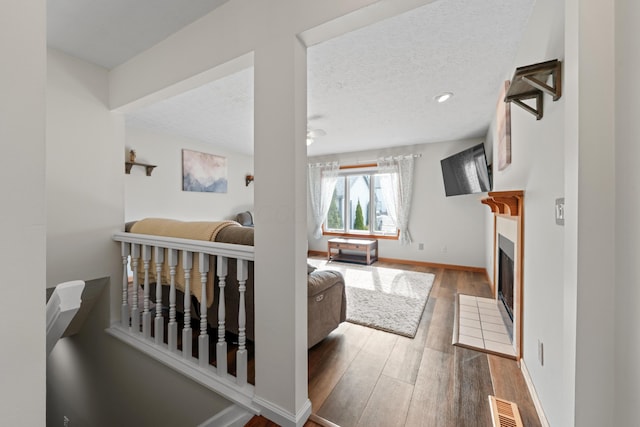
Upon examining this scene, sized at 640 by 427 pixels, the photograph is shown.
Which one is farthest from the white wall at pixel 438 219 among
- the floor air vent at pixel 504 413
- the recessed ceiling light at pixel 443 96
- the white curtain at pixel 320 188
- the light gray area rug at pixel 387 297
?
the floor air vent at pixel 504 413

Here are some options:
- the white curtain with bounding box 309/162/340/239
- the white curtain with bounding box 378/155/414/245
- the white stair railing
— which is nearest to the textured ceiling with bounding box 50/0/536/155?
the white curtain with bounding box 378/155/414/245

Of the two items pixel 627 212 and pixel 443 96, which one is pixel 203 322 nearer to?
pixel 627 212

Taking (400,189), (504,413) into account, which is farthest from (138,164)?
(504,413)

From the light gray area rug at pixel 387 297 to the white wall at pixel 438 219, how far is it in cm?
76

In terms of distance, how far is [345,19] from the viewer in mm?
1181

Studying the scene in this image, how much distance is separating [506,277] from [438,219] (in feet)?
7.48

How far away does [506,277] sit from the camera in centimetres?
258

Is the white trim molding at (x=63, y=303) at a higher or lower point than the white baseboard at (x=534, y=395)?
higher

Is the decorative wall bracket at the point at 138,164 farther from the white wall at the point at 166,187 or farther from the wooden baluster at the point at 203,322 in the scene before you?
the wooden baluster at the point at 203,322

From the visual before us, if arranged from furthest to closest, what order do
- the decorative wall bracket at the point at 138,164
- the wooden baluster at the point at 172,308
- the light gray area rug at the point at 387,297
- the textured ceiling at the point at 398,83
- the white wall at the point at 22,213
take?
1. the decorative wall bracket at the point at 138,164
2. the light gray area rug at the point at 387,297
3. the wooden baluster at the point at 172,308
4. the textured ceiling at the point at 398,83
5. the white wall at the point at 22,213

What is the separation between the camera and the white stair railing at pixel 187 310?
152 cm

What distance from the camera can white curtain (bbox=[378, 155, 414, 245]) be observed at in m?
4.96

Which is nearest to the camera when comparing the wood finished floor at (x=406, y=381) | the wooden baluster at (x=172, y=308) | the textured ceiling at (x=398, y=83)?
the wood finished floor at (x=406, y=381)

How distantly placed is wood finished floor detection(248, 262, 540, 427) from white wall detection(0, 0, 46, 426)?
1.28 metres
